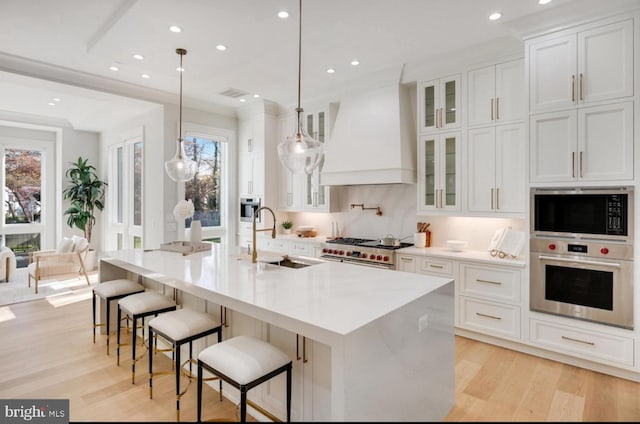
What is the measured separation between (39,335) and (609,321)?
5031mm

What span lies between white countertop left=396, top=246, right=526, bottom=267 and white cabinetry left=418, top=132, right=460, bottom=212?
0.45 meters

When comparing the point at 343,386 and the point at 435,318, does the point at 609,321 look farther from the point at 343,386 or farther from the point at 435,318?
the point at 343,386

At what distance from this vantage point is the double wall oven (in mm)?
2613

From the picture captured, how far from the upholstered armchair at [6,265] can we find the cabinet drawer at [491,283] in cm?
650

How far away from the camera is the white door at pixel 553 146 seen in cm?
280

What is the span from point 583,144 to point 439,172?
1.30 meters

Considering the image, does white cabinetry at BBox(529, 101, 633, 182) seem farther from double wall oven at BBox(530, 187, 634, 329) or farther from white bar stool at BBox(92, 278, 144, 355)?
white bar stool at BBox(92, 278, 144, 355)

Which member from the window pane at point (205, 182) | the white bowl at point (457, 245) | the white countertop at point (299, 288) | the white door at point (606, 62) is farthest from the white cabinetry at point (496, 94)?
the window pane at point (205, 182)

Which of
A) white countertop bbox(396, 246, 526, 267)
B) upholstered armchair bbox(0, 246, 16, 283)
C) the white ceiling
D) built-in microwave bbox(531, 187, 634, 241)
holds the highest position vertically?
the white ceiling

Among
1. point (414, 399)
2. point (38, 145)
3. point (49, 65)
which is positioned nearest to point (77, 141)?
point (38, 145)

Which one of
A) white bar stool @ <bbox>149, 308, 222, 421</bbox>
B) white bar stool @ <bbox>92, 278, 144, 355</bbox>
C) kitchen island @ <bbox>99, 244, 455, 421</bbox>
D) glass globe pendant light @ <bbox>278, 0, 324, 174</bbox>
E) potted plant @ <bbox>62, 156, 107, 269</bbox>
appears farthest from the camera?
potted plant @ <bbox>62, 156, 107, 269</bbox>

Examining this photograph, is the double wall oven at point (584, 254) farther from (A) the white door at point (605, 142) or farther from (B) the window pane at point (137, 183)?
(B) the window pane at point (137, 183)

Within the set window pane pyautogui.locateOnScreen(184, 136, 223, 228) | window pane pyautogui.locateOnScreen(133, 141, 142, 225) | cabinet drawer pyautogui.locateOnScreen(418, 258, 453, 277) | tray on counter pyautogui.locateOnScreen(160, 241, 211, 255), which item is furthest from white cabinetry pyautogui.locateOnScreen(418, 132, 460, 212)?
window pane pyautogui.locateOnScreen(133, 141, 142, 225)

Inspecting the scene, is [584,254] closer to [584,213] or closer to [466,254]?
[584,213]
